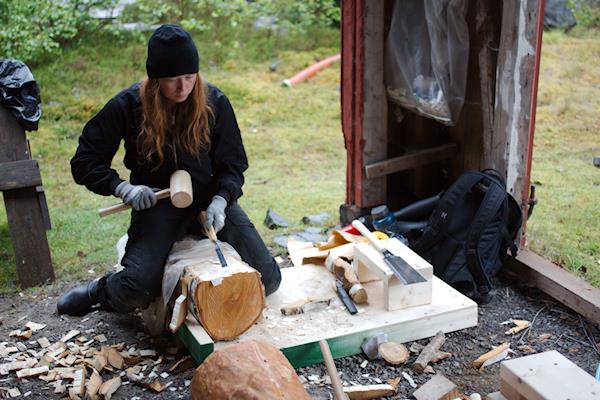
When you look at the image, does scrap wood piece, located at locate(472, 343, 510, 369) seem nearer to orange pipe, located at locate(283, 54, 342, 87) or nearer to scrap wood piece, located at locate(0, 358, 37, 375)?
scrap wood piece, located at locate(0, 358, 37, 375)

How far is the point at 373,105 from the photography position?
16.1ft

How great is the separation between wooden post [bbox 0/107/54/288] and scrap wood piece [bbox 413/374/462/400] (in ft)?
8.92

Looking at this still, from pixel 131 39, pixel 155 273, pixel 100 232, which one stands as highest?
pixel 131 39

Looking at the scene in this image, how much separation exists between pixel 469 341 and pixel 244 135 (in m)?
4.85

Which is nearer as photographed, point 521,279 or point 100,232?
point 521,279

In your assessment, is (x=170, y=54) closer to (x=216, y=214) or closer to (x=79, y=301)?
(x=216, y=214)

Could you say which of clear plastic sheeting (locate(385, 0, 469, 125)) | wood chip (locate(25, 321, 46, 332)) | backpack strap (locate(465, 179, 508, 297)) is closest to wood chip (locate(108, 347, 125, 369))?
wood chip (locate(25, 321, 46, 332))

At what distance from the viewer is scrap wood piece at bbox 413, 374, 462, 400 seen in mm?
2970

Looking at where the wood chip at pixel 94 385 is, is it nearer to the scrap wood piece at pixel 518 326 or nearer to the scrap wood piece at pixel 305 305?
the scrap wood piece at pixel 305 305

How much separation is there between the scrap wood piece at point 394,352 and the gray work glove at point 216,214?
1060 mm

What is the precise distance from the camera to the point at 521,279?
13.6ft

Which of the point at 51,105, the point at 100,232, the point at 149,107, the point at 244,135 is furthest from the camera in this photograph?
the point at 51,105

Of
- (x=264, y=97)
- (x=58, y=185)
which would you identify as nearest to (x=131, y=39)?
(x=264, y=97)

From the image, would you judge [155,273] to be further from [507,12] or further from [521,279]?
[507,12]
